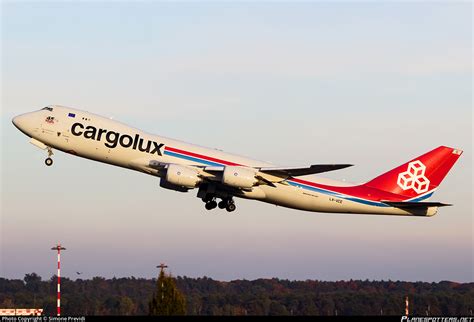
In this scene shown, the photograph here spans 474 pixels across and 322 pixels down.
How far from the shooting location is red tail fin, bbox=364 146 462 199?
231ft

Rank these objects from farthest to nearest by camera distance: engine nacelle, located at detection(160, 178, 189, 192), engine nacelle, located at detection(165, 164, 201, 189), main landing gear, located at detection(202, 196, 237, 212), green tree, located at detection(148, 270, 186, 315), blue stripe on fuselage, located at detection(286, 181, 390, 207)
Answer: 1. main landing gear, located at detection(202, 196, 237, 212)
2. blue stripe on fuselage, located at detection(286, 181, 390, 207)
3. engine nacelle, located at detection(160, 178, 189, 192)
4. engine nacelle, located at detection(165, 164, 201, 189)
5. green tree, located at detection(148, 270, 186, 315)

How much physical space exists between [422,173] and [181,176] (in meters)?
19.8

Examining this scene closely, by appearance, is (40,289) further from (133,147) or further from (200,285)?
(133,147)

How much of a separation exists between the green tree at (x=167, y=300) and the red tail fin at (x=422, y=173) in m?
18.0

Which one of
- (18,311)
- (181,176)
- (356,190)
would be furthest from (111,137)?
(18,311)

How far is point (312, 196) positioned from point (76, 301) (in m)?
28.8

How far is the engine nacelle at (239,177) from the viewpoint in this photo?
63.3 meters

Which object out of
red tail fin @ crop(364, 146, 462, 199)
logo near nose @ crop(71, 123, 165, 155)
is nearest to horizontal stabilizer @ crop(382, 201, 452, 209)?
red tail fin @ crop(364, 146, 462, 199)

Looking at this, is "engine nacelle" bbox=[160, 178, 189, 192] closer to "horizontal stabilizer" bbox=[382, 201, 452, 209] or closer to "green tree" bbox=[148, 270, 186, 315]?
"green tree" bbox=[148, 270, 186, 315]

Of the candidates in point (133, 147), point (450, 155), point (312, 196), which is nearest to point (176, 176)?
point (133, 147)

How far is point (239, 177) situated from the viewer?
208 ft

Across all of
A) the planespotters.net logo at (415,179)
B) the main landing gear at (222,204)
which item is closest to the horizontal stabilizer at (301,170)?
the main landing gear at (222,204)

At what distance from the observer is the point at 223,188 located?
66188mm

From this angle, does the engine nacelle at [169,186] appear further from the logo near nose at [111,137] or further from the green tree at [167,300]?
the green tree at [167,300]
